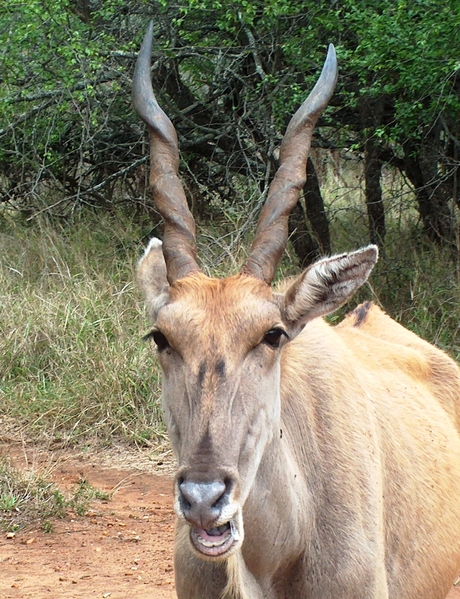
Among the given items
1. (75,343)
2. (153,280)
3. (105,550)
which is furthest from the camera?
(75,343)

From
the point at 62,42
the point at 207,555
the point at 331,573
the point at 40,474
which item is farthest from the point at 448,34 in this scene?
the point at 207,555

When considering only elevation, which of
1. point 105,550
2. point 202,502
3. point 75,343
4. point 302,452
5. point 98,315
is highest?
point 202,502

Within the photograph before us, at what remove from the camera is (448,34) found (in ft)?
22.8

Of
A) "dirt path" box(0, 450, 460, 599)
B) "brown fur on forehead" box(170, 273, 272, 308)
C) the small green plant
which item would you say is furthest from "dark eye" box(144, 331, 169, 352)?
the small green plant

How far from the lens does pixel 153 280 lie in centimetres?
367

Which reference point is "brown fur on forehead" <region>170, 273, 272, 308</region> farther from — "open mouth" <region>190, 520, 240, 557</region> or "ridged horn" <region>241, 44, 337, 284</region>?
"open mouth" <region>190, 520, 240, 557</region>

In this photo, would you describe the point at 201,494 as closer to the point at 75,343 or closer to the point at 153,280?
the point at 153,280

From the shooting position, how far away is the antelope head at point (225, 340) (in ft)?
9.16

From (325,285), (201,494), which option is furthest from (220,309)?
(201,494)

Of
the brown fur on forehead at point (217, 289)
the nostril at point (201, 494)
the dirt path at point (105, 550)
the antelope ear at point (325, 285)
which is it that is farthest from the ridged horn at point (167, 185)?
the dirt path at point (105, 550)

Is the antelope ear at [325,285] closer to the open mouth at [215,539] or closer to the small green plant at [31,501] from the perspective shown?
the open mouth at [215,539]

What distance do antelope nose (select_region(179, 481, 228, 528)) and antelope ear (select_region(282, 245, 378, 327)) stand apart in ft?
2.70

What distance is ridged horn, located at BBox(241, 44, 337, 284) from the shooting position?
349 centimetres

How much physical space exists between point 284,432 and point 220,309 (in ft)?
2.16
